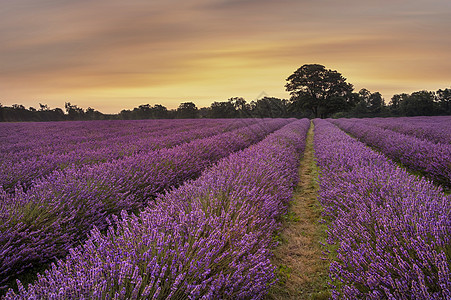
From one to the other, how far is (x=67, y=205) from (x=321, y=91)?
149 feet

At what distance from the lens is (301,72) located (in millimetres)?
44125

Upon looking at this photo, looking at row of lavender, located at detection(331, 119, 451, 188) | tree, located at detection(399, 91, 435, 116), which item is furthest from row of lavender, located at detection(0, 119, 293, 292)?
tree, located at detection(399, 91, 435, 116)

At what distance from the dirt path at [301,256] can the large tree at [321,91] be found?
→ 4120 centimetres

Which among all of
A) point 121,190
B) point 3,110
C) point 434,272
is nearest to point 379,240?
point 434,272

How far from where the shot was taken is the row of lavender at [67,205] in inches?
84.9

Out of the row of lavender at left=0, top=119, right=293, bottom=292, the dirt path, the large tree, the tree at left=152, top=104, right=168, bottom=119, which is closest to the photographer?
the dirt path

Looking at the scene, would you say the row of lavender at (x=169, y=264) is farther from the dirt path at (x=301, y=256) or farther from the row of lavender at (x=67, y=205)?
the row of lavender at (x=67, y=205)

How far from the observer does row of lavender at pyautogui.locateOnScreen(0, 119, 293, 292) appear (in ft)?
7.07

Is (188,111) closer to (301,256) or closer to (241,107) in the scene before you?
(241,107)

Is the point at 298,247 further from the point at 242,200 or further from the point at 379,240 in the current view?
the point at 379,240

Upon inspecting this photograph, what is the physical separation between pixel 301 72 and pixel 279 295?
46794 millimetres

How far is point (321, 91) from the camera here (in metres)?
42.7

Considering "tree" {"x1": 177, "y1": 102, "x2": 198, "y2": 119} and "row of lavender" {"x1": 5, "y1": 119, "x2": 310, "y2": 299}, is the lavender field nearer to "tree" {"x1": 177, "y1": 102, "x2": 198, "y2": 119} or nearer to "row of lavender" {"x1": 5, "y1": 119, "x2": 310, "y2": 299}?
"row of lavender" {"x1": 5, "y1": 119, "x2": 310, "y2": 299}

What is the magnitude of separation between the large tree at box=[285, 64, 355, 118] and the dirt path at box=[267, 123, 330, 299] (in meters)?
41.2
